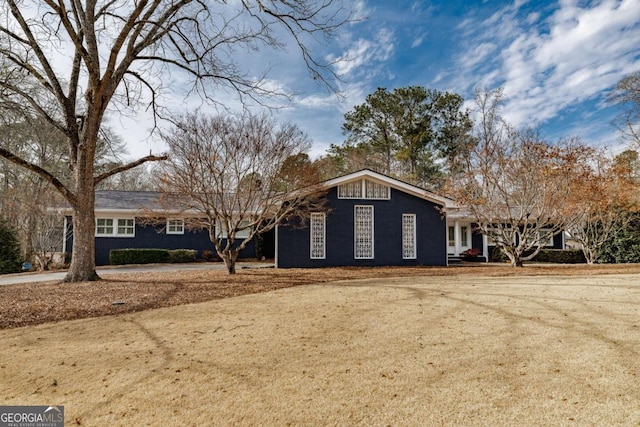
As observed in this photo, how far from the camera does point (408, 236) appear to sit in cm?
1611

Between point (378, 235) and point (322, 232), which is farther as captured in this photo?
point (378, 235)

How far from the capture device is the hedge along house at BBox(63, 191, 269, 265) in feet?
A: 60.3

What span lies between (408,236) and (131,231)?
14150 millimetres

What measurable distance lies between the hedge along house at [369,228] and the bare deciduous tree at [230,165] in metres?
3.03

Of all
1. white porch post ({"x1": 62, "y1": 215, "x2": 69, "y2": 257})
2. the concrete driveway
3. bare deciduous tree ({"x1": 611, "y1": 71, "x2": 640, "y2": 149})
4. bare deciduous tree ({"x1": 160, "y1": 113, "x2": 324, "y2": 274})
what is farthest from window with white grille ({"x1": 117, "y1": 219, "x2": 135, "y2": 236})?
bare deciduous tree ({"x1": 611, "y1": 71, "x2": 640, "y2": 149})

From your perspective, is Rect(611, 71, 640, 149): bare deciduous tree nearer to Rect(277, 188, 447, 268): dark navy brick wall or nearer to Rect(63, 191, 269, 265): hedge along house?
Rect(277, 188, 447, 268): dark navy brick wall

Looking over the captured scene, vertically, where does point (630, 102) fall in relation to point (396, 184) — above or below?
above

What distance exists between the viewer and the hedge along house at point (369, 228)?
601 inches

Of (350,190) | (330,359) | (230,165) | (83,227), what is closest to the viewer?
(330,359)

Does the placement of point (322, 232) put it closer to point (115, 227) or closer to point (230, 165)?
point (230, 165)

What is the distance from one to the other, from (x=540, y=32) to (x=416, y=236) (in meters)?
8.65

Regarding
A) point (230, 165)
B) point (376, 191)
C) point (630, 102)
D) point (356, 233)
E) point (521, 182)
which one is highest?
point (630, 102)

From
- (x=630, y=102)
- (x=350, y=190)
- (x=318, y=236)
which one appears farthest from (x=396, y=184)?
(x=630, y=102)

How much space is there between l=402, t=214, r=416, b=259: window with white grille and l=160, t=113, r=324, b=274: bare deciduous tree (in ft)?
19.3
